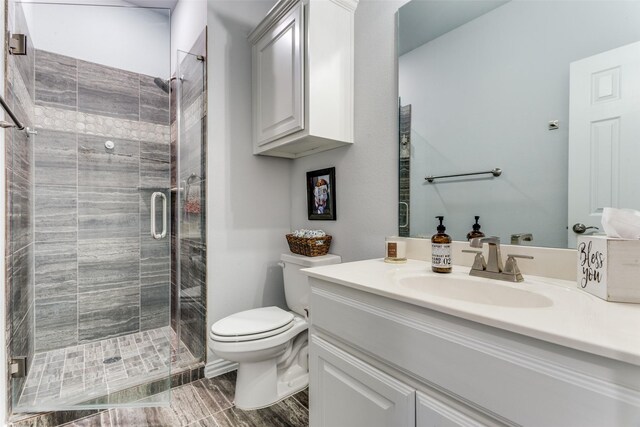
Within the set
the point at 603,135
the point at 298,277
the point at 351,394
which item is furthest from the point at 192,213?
the point at 603,135

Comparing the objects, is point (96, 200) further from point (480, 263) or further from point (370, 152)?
point (480, 263)

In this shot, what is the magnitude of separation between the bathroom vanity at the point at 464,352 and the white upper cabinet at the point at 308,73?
0.85m

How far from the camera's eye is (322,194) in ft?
6.41

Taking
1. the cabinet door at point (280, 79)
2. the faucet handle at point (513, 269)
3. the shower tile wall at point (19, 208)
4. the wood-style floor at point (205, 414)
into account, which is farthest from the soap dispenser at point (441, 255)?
the shower tile wall at point (19, 208)

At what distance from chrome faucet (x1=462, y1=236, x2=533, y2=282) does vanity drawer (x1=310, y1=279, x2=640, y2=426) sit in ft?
1.36

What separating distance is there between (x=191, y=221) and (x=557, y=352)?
77.5 inches

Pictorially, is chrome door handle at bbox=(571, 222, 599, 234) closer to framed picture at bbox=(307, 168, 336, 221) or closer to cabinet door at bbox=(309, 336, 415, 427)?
cabinet door at bbox=(309, 336, 415, 427)

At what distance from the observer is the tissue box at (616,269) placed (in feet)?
2.31

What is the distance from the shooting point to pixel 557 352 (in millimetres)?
548

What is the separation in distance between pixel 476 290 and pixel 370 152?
91 centimetres

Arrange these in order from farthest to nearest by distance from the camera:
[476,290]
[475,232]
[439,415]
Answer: [475,232]
[476,290]
[439,415]

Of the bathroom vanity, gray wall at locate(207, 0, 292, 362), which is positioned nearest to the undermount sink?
the bathroom vanity

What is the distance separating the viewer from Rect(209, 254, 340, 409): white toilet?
1529mm

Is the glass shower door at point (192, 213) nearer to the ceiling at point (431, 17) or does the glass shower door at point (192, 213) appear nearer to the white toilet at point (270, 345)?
the white toilet at point (270, 345)
